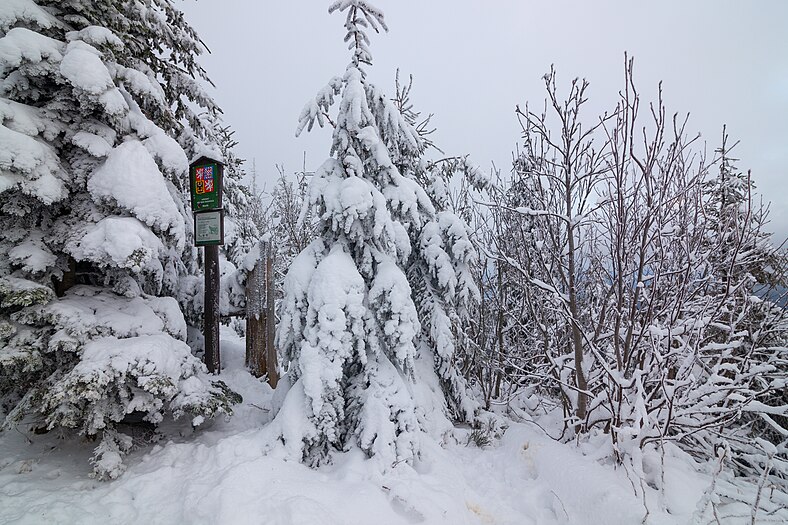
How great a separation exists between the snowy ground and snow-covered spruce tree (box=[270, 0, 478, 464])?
33 cm

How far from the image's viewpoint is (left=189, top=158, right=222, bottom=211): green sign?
16.2 feet

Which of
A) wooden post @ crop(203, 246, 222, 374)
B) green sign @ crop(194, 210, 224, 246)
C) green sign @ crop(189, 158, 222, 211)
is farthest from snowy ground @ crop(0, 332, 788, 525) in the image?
green sign @ crop(189, 158, 222, 211)

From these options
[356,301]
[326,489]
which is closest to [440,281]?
[356,301]

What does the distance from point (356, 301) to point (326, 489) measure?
1.63 metres

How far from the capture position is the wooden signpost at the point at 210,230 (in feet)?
16.0

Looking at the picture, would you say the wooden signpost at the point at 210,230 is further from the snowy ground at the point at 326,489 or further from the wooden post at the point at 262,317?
the snowy ground at the point at 326,489

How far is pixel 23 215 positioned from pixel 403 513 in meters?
4.21

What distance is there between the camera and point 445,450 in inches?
168

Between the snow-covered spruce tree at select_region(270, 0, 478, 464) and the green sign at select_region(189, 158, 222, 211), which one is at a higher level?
the green sign at select_region(189, 158, 222, 211)

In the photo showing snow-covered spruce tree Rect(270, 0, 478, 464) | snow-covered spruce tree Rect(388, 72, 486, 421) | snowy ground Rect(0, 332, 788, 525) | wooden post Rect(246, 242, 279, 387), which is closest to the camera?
snowy ground Rect(0, 332, 788, 525)

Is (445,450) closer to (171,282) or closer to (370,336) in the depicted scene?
(370,336)

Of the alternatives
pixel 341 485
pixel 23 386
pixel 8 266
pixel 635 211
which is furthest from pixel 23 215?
A: pixel 635 211

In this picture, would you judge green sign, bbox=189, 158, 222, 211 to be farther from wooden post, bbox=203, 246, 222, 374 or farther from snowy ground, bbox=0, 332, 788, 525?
snowy ground, bbox=0, 332, 788, 525

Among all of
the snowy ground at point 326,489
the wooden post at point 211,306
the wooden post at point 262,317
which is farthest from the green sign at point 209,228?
the snowy ground at point 326,489
